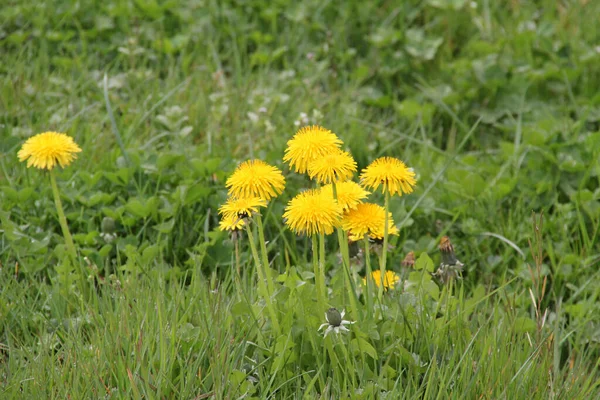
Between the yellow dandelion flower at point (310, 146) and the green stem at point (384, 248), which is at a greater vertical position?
the yellow dandelion flower at point (310, 146)

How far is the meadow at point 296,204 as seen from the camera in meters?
2.00

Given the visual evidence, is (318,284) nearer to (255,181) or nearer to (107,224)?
(255,181)

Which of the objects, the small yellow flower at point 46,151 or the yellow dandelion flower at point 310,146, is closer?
the yellow dandelion flower at point 310,146

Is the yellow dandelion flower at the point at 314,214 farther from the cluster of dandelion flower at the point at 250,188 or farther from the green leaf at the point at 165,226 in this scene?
the green leaf at the point at 165,226

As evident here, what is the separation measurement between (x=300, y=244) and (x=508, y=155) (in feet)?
3.11

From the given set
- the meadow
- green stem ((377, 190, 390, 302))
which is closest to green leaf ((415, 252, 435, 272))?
the meadow

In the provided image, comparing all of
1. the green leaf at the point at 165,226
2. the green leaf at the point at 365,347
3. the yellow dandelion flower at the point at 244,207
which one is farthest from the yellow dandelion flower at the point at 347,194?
the green leaf at the point at 165,226

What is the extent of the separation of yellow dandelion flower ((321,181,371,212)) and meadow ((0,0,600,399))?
0.03 meters

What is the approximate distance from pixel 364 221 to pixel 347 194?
2.9 inches

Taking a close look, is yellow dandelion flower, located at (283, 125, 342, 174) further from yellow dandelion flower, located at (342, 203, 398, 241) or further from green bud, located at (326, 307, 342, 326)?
green bud, located at (326, 307, 342, 326)

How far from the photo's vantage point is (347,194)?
6.45 ft

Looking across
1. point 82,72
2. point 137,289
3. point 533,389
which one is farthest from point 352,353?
point 82,72

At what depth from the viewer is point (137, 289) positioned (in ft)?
7.32

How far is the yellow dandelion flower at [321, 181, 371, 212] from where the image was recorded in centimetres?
195
